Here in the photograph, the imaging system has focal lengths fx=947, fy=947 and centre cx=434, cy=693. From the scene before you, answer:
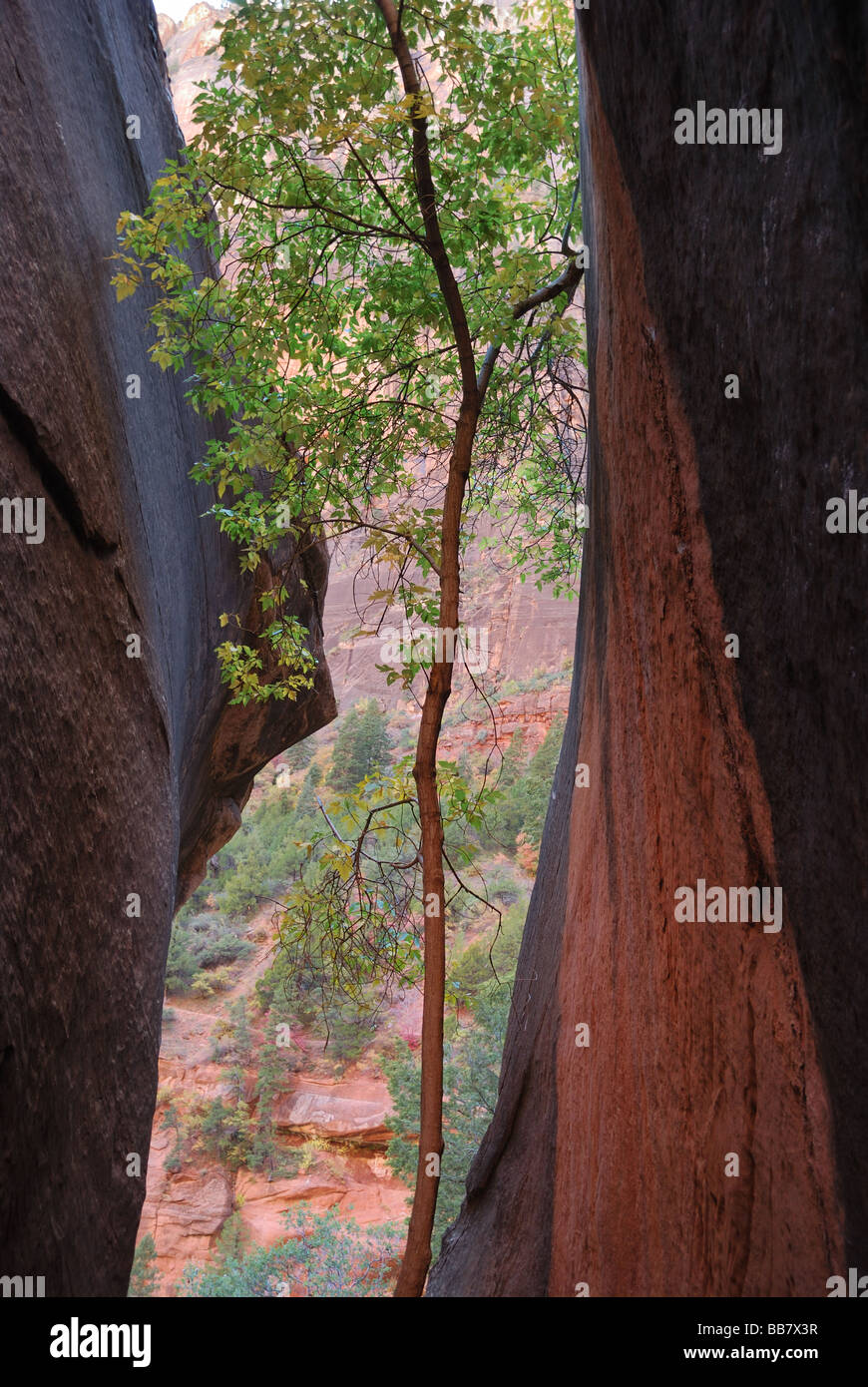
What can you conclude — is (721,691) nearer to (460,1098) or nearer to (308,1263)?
(460,1098)

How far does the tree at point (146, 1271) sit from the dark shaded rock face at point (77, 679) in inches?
629

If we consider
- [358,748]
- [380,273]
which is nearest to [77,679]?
[380,273]

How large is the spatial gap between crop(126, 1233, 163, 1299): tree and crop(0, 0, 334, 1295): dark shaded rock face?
52.5ft

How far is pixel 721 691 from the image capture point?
227 centimetres

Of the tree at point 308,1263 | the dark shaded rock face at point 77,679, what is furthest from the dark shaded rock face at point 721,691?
the tree at point 308,1263

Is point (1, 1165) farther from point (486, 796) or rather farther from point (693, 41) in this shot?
point (693, 41)

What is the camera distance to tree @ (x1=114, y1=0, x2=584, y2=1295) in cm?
396

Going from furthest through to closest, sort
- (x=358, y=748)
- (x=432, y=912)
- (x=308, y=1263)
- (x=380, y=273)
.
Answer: (x=358, y=748) → (x=308, y=1263) → (x=380, y=273) → (x=432, y=912)

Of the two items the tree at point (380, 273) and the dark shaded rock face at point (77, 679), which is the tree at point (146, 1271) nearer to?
the tree at point (380, 273)

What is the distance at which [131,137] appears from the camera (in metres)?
5.49

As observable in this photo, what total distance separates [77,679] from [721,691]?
209 cm

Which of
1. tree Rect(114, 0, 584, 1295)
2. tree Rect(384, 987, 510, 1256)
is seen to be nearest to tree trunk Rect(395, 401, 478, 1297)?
tree Rect(114, 0, 584, 1295)
